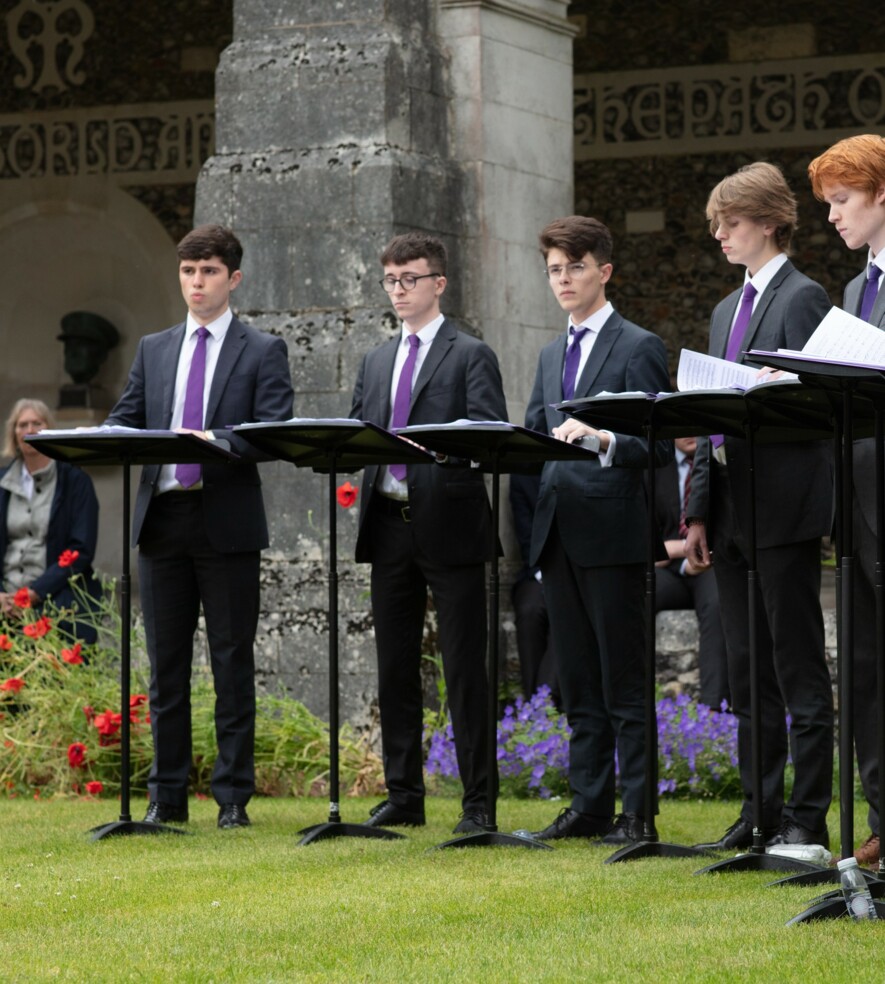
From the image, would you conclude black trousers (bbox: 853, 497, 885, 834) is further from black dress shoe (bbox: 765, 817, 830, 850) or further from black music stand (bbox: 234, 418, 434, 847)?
black music stand (bbox: 234, 418, 434, 847)

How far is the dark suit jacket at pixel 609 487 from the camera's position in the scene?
615cm

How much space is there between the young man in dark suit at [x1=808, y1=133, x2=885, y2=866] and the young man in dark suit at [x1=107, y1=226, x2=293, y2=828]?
214 centimetres

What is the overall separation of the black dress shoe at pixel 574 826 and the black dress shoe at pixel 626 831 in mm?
148

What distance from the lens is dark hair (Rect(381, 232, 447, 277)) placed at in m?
6.43

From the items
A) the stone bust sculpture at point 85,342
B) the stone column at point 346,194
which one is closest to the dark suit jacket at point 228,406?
the stone column at point 346,194

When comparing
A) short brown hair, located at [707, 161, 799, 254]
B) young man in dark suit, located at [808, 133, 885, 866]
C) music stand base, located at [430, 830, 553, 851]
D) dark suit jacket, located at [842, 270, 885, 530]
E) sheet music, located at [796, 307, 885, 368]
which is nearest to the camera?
sheet music, located at [796, 307, 885, 368]

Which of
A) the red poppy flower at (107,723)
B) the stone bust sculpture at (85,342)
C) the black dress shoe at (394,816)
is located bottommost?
the black dress shoe at (394,816)

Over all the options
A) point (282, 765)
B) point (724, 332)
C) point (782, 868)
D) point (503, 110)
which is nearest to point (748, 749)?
point (782, 868)

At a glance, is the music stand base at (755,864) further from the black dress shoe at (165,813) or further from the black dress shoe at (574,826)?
the black dress shoe at (165,813)

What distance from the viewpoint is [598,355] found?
20.4 ft

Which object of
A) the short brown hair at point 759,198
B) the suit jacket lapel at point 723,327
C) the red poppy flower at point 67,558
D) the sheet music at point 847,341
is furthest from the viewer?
the red poppy flower at point 67,558

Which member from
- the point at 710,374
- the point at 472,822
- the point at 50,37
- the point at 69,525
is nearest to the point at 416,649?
the point at 472,822

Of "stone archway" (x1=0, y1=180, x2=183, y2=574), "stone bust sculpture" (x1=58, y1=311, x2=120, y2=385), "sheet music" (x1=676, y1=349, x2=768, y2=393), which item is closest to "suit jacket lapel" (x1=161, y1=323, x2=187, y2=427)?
"sheet music" (x1=676, y1=349, x2=768, y2=393)

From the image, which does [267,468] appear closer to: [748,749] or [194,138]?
[748,749]
